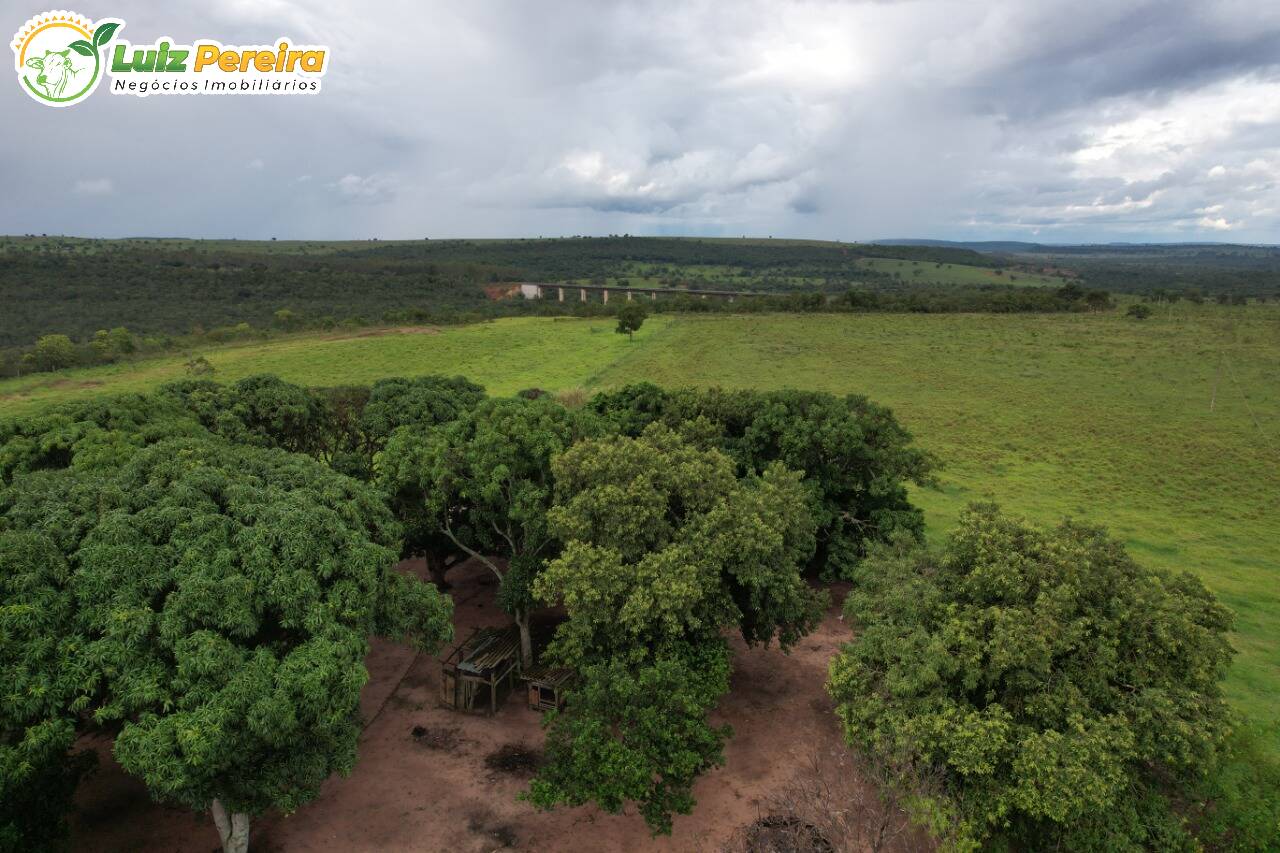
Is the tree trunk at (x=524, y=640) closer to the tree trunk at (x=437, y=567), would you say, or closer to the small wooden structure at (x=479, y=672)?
the small wooden structure at (x=479, y=672)

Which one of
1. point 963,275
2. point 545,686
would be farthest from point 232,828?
point 963,275

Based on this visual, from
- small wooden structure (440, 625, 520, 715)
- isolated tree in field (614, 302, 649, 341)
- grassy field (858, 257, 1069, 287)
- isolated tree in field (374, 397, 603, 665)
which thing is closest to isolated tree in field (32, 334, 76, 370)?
isolated tree in field (614, 302, 649, 341)

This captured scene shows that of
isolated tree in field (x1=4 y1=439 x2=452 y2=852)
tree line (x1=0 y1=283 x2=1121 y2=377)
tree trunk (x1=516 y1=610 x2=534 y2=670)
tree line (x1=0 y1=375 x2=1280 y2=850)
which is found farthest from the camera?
tree line (x1=0 y1=283 x2=1121 y2=377)

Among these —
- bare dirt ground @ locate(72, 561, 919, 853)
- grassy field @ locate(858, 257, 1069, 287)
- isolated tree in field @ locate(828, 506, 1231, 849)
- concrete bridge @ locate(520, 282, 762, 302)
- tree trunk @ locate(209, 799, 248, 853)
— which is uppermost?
grassy field @ locate(858, 257, 1069, 287)

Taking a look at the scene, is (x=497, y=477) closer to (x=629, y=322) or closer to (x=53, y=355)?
(x=53, y=355)

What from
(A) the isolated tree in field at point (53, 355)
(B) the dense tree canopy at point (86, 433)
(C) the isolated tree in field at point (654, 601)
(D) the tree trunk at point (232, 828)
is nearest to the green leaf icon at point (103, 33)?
(B) the dense tree canopy at point (86, 433)

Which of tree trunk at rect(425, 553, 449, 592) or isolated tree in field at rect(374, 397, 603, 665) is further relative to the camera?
tree trunk at rect(425, 553, 449, 592)

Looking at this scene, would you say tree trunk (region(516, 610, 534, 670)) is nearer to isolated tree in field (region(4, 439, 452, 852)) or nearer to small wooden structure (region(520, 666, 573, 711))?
small wooden structure (region(520, 666, 573, 711))
